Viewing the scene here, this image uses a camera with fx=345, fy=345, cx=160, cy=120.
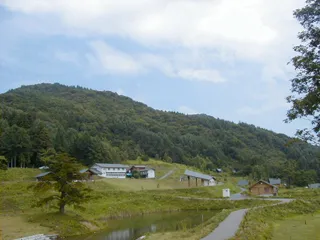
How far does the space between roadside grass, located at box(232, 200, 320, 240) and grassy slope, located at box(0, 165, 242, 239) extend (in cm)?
1061

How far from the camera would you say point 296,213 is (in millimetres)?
38031

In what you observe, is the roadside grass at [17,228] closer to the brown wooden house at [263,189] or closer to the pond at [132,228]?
the pond at [132,228]

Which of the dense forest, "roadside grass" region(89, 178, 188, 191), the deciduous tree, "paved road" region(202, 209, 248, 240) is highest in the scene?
the dense forest

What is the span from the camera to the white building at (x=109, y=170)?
80.4 metres

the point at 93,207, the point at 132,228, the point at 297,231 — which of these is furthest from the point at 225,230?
the point at 93,207

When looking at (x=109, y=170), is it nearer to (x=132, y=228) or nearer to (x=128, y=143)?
(x=128, y=143)

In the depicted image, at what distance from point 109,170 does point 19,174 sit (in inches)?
991

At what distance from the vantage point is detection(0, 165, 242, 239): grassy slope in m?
30.9

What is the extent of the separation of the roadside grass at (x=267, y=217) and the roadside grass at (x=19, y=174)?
1545 inches

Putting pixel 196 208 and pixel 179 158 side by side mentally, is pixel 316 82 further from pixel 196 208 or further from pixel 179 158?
pixel 179 158

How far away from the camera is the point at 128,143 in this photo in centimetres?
13150

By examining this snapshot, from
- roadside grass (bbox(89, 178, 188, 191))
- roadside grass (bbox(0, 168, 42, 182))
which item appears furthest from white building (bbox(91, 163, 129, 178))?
roadside grass (bbox(0, 168, 42, 182))

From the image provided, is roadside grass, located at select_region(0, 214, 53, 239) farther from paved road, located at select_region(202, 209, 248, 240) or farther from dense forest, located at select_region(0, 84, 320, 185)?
dense forest, located at select_region(0, 84, 320, 185)

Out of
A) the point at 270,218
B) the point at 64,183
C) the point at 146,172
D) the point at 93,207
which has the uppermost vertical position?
the point at 146,172
